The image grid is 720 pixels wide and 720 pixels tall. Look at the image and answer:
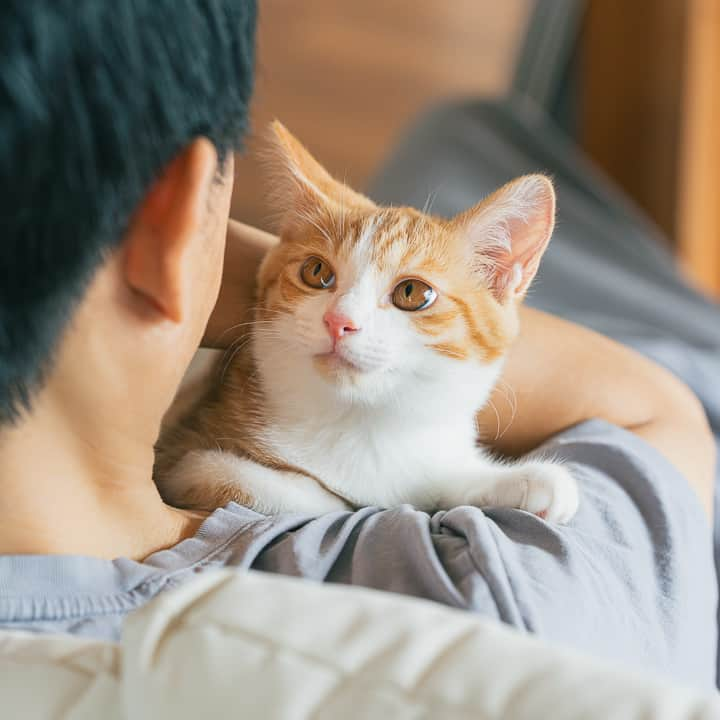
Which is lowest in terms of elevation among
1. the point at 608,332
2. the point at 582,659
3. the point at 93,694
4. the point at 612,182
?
the point at 612,182

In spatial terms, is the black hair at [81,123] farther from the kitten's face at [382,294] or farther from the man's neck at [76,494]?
the kitten's face at [382,294]

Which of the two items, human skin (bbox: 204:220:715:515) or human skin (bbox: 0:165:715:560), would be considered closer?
human skin (bbox: 0:165:715:560)

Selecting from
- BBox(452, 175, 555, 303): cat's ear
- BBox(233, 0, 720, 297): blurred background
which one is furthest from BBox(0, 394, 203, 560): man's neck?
BBox(233, 0, 720, 297): blurred background

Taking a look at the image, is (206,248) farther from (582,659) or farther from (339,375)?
(582,659)

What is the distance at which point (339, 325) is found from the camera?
0.82 metres

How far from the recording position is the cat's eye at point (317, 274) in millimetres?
879

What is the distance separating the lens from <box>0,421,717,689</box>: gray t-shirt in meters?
0.69

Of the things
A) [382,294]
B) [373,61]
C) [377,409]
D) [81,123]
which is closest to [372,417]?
[377,409]

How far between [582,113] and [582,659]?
263 centimetres

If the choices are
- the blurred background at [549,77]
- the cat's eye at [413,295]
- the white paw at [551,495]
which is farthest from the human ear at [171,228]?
the blurred background at [549,77]

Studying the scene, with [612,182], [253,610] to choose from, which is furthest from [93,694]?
[612,182]

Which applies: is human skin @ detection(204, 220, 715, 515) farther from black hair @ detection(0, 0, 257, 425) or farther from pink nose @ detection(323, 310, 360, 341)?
black hair @ detection(0, 0, 257, 425)

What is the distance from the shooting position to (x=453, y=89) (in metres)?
2.97

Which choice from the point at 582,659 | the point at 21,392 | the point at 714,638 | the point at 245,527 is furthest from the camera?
the point at 714,638
